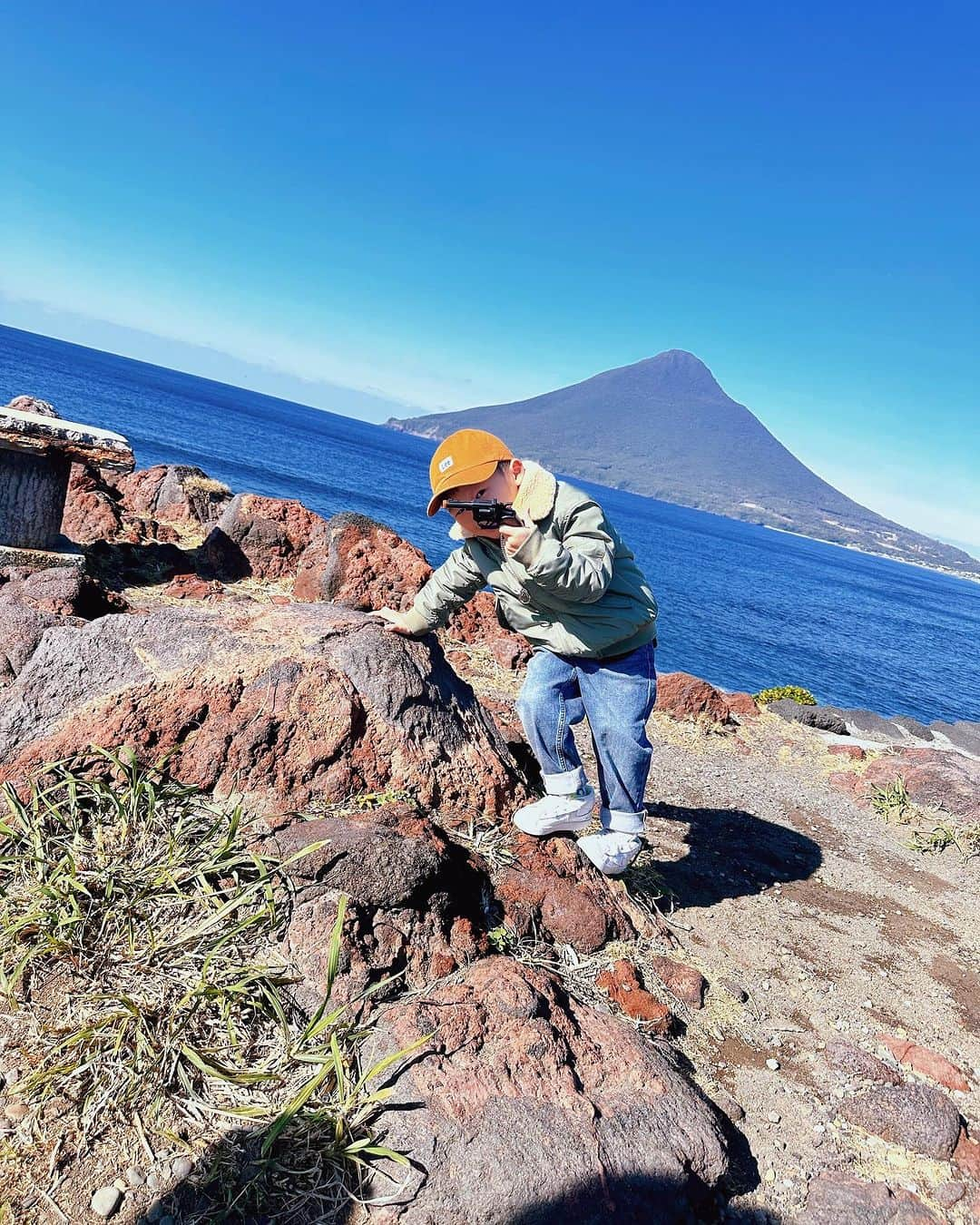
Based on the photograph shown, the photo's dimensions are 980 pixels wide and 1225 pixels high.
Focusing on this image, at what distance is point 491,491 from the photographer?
3453 millimetres

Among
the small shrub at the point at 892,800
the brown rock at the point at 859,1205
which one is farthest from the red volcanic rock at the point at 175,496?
the brown rock at the point at 859,1205

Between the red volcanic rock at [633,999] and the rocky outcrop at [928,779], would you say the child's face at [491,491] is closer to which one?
the red volcanic rock at [633,999]

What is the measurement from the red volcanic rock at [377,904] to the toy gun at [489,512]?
1.35m

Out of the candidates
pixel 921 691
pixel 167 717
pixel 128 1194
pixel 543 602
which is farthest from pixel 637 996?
pixel 921 691

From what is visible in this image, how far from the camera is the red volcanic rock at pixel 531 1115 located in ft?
7.53

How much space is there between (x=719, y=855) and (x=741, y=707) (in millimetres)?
5597

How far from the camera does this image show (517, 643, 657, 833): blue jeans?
388 centimetres

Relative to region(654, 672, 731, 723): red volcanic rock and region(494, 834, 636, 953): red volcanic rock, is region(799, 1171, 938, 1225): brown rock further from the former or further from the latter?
region(654, 672, 731, 723): red volcanic rock

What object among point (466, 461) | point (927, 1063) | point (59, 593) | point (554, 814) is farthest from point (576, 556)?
point (59, 593)

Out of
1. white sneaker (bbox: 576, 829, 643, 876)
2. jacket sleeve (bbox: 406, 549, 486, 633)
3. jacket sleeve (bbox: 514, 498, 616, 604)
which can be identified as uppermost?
jacket sleeve (bbox: 514, 498, 616, 604)

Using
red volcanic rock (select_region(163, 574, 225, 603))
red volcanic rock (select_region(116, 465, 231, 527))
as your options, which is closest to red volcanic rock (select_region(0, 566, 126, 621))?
red volcanic rock (select_region(163, 574, 225, 603))

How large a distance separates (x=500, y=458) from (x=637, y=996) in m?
2.45

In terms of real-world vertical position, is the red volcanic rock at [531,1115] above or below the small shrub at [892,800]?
above

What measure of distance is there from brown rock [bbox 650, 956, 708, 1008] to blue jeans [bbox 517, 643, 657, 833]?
25.7 inches
